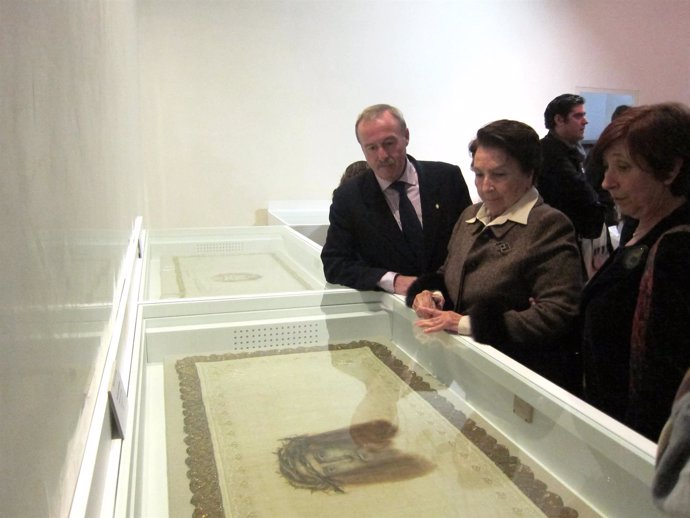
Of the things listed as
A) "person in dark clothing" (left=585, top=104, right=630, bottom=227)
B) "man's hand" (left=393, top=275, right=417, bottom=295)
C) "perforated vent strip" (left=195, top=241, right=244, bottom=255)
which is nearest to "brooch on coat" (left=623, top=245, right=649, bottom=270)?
"man's hand" (left=393, top=275, right=417, bottom=295)

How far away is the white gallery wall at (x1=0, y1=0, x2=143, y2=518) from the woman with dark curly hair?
96cm

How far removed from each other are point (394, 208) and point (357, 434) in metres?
0.94

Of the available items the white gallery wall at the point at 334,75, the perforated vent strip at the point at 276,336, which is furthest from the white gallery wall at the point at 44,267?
the white gallery wall at the point at 334,75

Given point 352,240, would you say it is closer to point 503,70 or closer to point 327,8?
point 327,8

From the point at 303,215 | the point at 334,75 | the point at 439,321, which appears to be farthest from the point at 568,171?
the point at 334,75

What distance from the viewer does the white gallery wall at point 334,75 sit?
17.0ft

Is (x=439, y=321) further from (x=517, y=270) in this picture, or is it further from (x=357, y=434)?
(x=357, y=434)

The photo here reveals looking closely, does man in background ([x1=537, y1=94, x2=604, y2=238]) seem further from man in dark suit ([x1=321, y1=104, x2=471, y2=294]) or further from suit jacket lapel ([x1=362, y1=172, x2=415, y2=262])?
suit jacket lapel ([x1=362, y1=172, x2=415, y2=262])

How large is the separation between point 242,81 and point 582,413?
492cm

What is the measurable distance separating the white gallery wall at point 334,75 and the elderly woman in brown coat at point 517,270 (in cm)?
418

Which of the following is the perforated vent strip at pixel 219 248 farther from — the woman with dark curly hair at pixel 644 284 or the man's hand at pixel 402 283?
the woman with dark curly hair at pixel 644 284

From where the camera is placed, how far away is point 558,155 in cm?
282

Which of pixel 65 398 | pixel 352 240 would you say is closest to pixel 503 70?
pixel 352 240

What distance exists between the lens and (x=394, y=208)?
1.99 m
